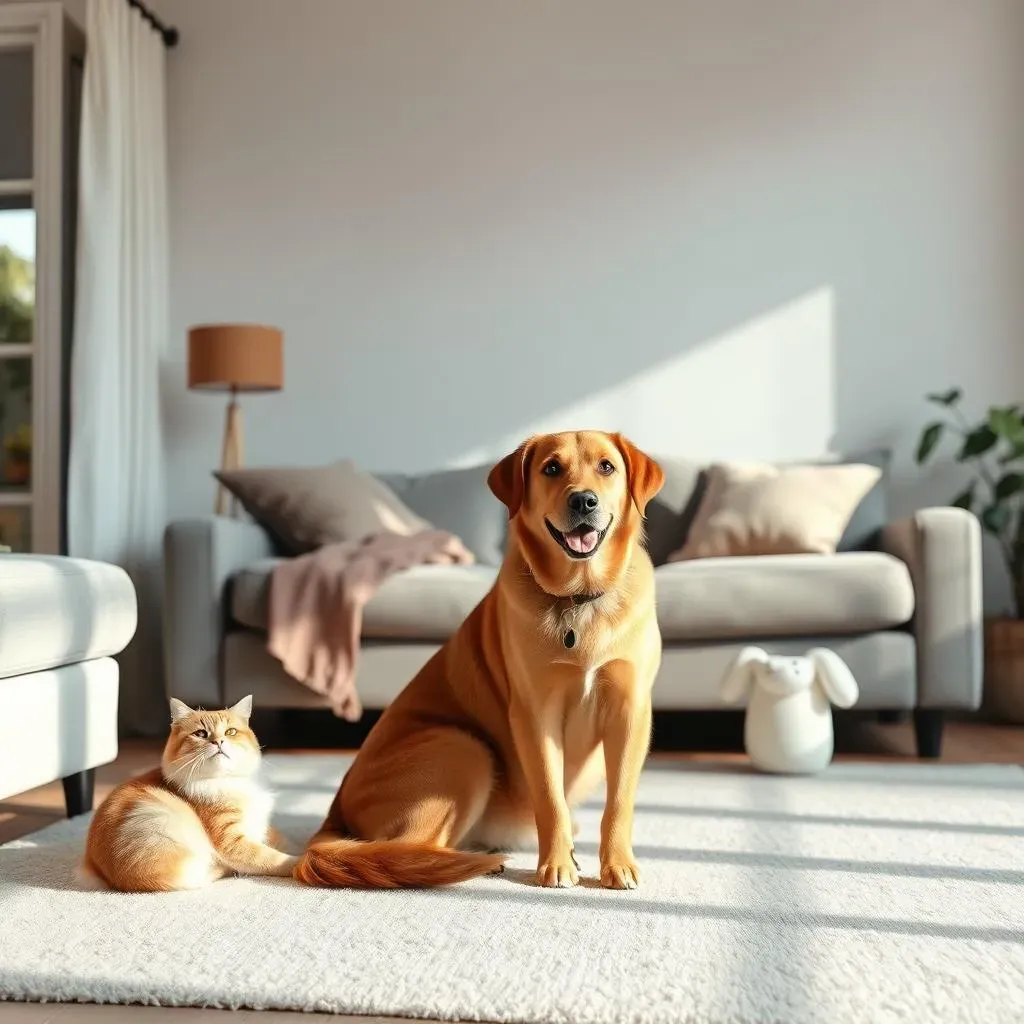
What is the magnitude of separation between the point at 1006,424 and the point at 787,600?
1.25 meters

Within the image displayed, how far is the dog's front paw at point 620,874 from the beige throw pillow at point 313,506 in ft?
6.86

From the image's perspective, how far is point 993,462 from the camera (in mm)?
4242

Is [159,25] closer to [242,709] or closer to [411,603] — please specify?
[411,603]

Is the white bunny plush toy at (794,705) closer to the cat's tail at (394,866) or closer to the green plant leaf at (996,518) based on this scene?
the cat's tail at (394,866)

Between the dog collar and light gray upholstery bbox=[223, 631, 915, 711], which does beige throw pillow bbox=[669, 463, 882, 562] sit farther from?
the dog collar

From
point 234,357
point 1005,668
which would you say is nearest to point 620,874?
point 1005,668

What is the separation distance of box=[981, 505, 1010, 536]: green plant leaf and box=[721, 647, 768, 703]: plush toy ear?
4.97ft

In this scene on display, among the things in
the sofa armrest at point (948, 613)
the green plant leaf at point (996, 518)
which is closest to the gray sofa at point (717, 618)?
the sofa armrest at point (948, 613)

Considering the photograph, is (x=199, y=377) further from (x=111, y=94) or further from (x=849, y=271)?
(x=849, y=271)

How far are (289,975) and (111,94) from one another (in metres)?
3.64

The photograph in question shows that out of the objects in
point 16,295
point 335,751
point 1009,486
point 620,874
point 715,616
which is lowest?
point 335,751

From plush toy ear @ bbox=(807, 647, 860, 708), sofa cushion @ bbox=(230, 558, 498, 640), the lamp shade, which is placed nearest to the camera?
plush toy ear @ bbox=(807, 647, 860, 708)

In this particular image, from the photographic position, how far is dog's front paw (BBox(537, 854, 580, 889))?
173cm

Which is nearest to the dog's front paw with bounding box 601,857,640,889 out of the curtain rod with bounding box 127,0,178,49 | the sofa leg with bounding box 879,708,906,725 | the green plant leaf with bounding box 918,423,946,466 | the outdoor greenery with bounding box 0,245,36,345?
the sofa leg with bounding box 879,708,906,725
